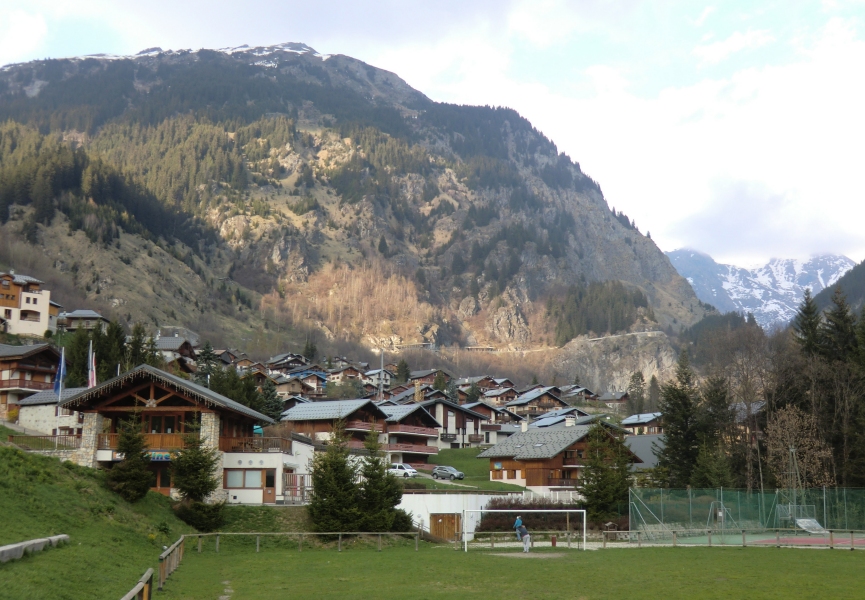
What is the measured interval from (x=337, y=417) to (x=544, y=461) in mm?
20057

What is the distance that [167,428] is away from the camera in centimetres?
4500

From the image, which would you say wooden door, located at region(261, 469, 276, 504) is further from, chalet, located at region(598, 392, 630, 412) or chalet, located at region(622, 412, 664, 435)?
chalet, located at region(598, 392, 630, 412)

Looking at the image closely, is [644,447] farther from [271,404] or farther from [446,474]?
[271,404]

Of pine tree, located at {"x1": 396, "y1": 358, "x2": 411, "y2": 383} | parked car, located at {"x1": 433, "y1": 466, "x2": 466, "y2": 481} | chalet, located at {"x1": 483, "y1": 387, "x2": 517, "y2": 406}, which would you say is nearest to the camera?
parked car, located at {"x1": 433, "y1": 466, "x2": 466, "y2": 481}

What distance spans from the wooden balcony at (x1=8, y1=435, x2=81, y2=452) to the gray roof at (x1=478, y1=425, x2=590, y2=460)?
123 ft

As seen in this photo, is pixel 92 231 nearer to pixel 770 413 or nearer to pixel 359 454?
pixel 359 454

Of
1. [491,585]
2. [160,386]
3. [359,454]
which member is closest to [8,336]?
[359,454]

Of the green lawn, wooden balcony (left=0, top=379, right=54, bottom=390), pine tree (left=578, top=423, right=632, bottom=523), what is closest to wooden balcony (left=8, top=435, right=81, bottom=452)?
the green lawn

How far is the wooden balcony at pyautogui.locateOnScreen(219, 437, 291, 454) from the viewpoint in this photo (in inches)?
1815

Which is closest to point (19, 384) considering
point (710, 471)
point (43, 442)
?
point (43, 442)

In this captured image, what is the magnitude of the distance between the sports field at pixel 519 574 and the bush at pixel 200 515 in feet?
8.63

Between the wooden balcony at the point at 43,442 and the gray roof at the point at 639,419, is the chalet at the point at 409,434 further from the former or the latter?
the gray roof at the point at 639,419

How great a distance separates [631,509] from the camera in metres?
44.8

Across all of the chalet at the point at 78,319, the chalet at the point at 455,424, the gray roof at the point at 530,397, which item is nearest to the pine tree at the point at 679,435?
the chalet at the point at 455,424
